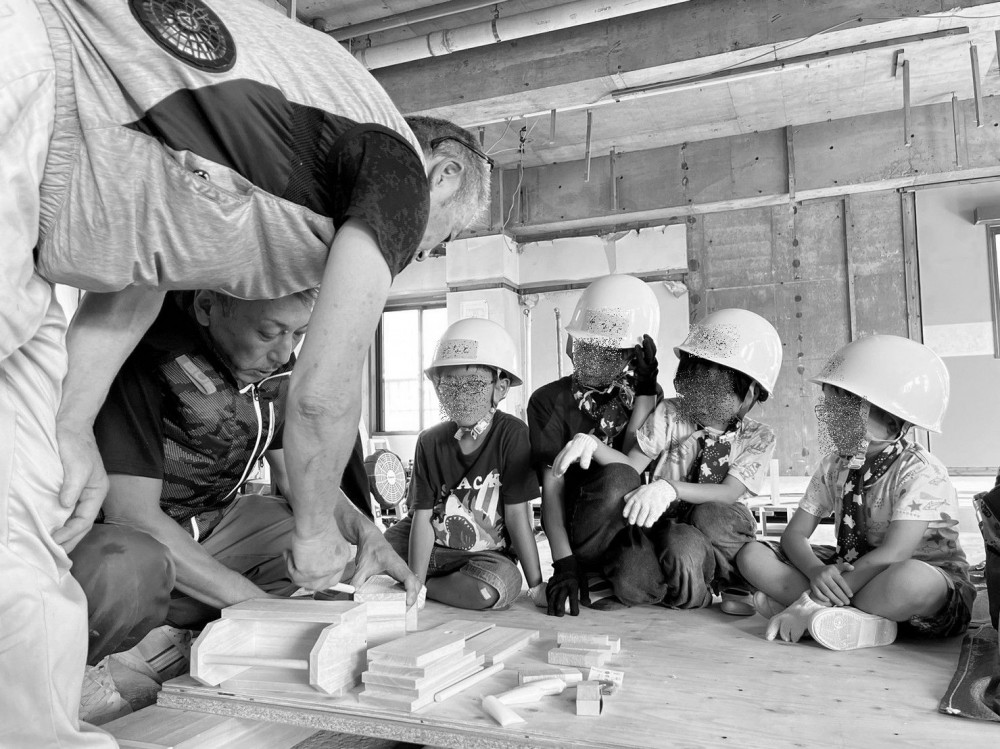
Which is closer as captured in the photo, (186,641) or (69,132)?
(69,132)

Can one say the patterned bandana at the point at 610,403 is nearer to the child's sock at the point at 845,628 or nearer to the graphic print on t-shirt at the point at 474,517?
the graphic print on t-shirt at the point at 474,517

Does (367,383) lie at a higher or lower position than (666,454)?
higher

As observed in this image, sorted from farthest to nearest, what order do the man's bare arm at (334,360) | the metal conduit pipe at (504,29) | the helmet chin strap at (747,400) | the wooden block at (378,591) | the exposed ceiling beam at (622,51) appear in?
the metal conduit pipe at (504,29) → the exposed ceiling beam at (622,51) → the helmet chin strap at (747,400) → the wooden block at (378,591) → the man's bare arm at (334,360)

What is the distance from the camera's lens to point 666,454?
9.46 feet

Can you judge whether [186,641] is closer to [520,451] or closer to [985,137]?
[520,451]

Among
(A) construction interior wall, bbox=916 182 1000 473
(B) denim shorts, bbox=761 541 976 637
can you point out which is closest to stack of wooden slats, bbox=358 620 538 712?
(B) denim shorts, bbox=761 541 976 637

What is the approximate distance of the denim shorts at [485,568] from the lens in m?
2.65

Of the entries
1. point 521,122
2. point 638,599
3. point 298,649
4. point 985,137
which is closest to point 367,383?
point 521,122

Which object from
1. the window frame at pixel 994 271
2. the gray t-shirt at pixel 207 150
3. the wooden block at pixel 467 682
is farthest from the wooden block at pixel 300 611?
the window frame at pixel 994 271

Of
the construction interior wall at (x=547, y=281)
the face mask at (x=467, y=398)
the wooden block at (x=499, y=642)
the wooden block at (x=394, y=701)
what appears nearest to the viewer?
the wooden block at (x=394, y=701)

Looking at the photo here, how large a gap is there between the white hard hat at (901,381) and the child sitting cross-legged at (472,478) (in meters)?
1.17

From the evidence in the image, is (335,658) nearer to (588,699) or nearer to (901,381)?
(588,699)

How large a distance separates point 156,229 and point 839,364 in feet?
7.08

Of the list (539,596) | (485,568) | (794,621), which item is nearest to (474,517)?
(485,568)
